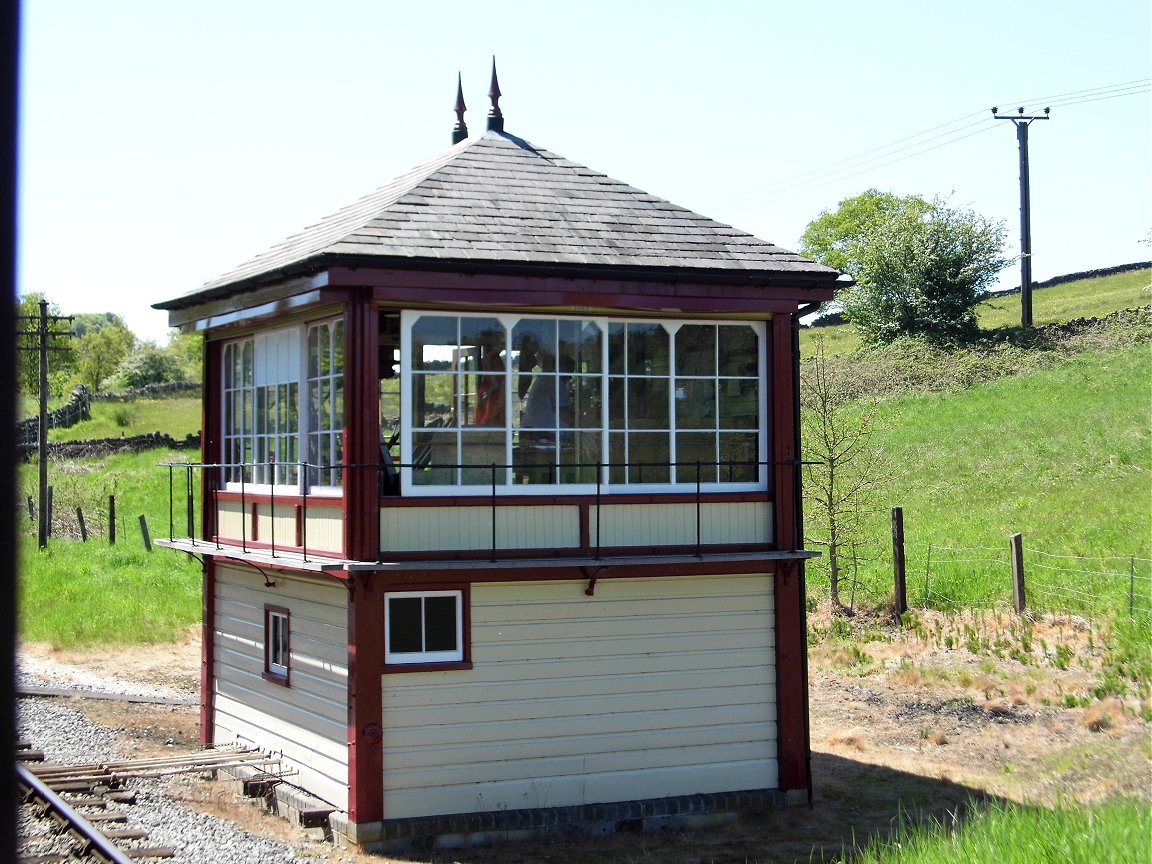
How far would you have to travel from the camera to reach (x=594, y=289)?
492 inches

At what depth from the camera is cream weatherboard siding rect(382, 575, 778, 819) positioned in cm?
1195

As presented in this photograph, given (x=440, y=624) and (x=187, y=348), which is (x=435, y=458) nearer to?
(x=440, y=624)

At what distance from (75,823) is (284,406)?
477cm

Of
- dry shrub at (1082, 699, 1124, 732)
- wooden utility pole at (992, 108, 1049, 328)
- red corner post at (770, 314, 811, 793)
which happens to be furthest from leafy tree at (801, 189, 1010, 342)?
red corner post at (770, 314, 811, 793)

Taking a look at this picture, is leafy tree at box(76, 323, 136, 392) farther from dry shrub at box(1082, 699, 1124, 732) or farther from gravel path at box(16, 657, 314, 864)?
dry shrub at box(1082, 699, 1124, 732)

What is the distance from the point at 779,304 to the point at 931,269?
3912cm

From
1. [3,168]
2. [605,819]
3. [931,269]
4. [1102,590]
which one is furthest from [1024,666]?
[931,269]

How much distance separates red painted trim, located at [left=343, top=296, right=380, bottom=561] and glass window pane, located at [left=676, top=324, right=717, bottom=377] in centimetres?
321

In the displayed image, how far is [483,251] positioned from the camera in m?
12.1

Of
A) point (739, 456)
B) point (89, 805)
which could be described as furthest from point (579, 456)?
point (89, 805)

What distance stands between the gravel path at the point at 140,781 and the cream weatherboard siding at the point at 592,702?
136 cm

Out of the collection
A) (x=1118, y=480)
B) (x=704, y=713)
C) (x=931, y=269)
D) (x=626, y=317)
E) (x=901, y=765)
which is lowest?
(x=901, y=765)

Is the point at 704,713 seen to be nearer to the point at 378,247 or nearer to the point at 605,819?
the point at 605,819

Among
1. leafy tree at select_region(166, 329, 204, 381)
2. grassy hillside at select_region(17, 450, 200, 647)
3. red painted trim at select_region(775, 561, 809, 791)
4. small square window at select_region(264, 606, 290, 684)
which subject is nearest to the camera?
red painted trim at select_region(775, 561, 809, 791)
